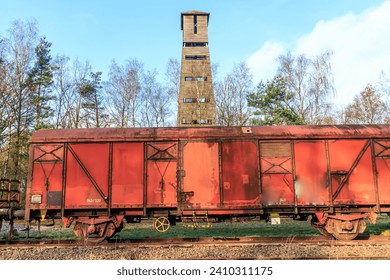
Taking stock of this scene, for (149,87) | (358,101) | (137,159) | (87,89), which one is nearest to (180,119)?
(149,87)

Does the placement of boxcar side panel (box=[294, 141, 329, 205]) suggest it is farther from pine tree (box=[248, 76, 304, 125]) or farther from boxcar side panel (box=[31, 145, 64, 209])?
pine tree (box=[248, 76, 304, 125])

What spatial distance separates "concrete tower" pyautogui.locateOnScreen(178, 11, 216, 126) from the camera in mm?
32719

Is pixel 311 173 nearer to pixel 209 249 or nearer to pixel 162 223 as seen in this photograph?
pixel 209 249

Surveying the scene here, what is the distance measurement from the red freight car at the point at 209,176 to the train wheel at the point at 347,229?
3cm

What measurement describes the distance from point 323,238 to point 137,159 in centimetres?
692

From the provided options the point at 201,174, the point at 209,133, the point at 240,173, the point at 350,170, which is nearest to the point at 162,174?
the point at 201,174

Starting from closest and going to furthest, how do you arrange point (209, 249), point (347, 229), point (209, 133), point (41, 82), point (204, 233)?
point (209, 249)
point (347, 229)
point (209, 133)
point (204, 233)
point (41, 82)

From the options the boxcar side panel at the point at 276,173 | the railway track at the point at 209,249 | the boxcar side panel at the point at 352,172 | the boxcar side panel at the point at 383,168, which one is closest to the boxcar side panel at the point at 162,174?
the railway track at the point at 209,249

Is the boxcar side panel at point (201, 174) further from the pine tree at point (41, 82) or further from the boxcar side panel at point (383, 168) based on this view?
the pine tree at point (41, 82)

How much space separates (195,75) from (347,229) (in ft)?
91.7

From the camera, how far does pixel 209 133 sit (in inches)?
401

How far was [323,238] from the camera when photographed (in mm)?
9820

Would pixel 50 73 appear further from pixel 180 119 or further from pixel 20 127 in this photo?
pixel 180 119

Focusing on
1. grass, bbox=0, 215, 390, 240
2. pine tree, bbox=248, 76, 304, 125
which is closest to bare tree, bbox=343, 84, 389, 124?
pine tree, bbox=248, 76, 304, 125
